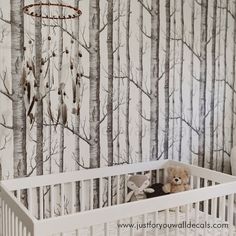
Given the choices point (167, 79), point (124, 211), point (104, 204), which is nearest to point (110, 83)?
point (167, 79)

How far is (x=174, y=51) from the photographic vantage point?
2.91 metres

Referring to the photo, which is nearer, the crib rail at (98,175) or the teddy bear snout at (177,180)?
the crib rail at (98,175)

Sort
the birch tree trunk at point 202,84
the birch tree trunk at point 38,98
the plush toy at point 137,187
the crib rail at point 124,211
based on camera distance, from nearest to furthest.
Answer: the crib rail at point 124,211 → the birch tree trunk at point 38,98 → the plush toy at point 137,187 → the birch tree trunk at point 202,84

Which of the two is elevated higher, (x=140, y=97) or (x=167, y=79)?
(x=167, y=79)

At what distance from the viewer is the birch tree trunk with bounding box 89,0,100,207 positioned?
249cm

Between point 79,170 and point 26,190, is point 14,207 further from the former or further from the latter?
point 79,170

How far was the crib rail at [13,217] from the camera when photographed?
60.3 inches

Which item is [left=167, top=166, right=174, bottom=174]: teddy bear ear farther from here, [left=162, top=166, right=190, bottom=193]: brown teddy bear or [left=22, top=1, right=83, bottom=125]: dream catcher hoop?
[left=22, top=1, right=83, bottom=125]: dream catcher hoop

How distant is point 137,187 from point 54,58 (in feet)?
3.41

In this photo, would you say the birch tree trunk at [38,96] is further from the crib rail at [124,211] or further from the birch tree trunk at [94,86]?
the crib rail at [124,211]

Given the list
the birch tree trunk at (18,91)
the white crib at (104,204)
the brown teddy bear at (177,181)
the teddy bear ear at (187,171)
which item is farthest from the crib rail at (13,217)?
the teddy bear ear at (187,171)

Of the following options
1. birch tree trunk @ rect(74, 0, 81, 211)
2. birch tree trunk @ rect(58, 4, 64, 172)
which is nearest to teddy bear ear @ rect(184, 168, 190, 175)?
birch tree trunk @ rect(74, 0, 81, 211)

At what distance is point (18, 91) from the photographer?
88.6 inches

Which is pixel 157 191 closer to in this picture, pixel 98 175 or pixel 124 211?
pixel 98 175
